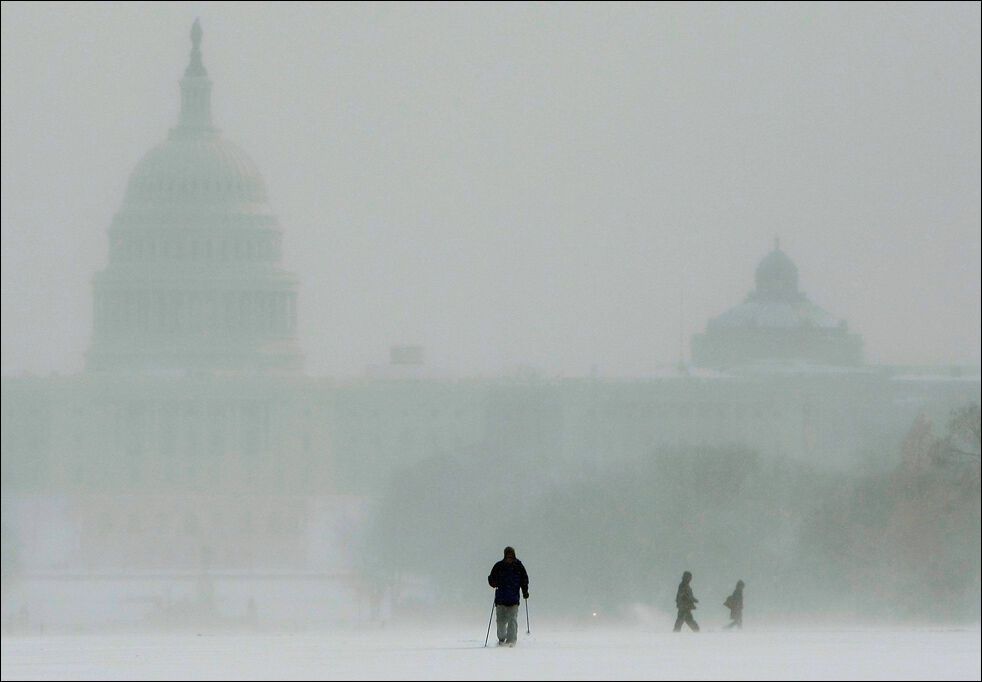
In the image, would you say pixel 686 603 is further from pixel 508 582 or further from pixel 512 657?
pixel 512 657

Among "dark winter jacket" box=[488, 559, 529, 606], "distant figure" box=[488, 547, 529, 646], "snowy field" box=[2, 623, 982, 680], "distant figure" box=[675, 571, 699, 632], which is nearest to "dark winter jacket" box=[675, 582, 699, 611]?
"distant figure" box=[675, 571, 699, 632]

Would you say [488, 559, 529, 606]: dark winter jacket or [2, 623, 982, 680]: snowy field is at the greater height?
[488, 559, 529, 606]: dark winter jacket

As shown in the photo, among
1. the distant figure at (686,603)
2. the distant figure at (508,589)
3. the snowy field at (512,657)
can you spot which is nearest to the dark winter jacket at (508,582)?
the distant figure at (508,589)

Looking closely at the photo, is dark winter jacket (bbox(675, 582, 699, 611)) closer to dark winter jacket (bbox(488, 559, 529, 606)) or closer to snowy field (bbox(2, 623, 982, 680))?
snowy field (bbox(2, 623, 982, 680))

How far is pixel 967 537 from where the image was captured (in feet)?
319

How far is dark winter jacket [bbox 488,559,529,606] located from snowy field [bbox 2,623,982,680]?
2.05ft

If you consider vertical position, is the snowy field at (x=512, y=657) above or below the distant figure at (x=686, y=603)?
below

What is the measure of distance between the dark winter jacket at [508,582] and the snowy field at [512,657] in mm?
624

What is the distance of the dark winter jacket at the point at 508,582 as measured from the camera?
183ft

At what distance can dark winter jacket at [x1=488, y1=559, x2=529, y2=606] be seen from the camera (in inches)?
2201

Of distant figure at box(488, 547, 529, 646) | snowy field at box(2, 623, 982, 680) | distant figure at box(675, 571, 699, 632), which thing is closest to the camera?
snowy field at box(2, 623, 982, 680)

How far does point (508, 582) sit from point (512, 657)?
86.7 inches

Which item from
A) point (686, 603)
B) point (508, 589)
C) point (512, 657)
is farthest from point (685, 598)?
point (512, 657)

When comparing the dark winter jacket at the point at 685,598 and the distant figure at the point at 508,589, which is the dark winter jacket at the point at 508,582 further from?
the dark winter jacket at the point at 685,598
